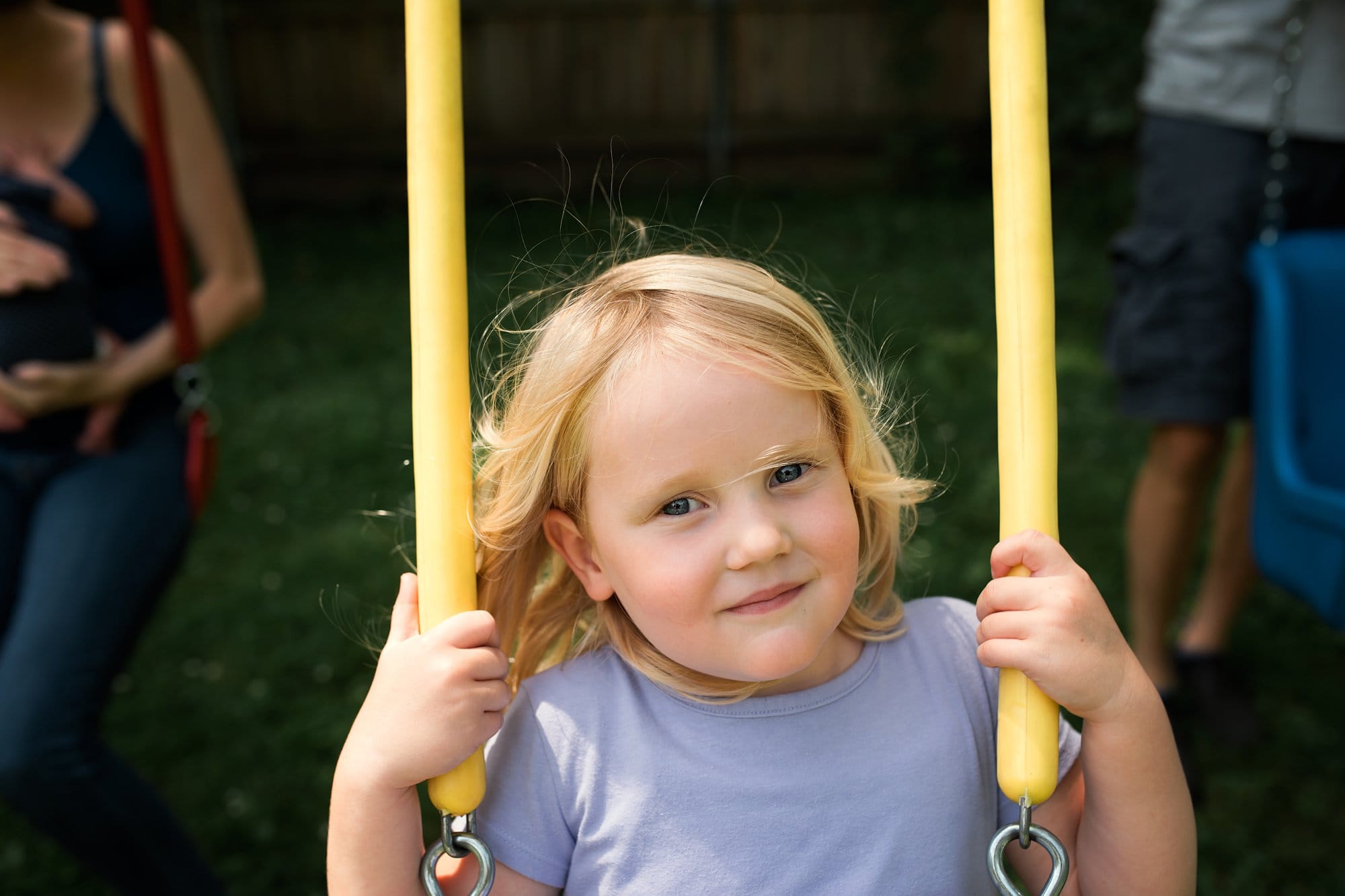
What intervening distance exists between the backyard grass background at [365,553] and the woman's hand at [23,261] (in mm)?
685

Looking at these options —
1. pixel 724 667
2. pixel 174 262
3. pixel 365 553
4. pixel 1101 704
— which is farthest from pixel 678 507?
pixel 365 553

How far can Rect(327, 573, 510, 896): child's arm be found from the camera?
118 centimetres

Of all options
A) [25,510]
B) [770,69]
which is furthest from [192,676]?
[770,69]

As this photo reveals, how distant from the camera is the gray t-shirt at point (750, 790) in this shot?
1323mm

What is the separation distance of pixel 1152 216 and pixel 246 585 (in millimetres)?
2900

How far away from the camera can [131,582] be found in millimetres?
2186

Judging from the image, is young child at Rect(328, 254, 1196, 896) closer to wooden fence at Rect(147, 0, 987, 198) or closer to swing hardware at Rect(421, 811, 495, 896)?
swing hardware at Rect(421, 811, 495, 896)

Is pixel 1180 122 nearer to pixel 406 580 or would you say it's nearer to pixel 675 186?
pixel 406 580

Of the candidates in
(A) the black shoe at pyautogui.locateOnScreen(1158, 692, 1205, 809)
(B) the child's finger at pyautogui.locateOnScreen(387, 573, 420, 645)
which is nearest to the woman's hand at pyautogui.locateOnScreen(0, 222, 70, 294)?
(B) the child's finger at pyautogui.locateOnScreen(387, 573, 420, 645)

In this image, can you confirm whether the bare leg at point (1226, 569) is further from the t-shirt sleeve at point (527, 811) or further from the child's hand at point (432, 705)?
the child's hand at point (432, 705)

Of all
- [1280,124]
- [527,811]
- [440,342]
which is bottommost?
[527,811]

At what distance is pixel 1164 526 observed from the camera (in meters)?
2.90

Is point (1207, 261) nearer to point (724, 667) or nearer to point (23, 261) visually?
point (724, 667)

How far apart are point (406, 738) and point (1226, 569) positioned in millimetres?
2521
